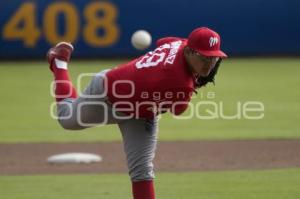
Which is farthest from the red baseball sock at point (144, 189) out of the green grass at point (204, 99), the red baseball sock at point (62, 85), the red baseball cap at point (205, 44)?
the green grass at point (204, 99)

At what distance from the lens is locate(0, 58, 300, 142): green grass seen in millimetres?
12031

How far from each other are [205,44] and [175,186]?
265cm

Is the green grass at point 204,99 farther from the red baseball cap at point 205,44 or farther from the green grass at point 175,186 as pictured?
the red baseball cap at point 205,44

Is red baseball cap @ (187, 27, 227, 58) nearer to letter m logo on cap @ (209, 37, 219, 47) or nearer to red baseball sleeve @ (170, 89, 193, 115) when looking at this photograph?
letter m logo on cap @ (209, 37, 219, 47)

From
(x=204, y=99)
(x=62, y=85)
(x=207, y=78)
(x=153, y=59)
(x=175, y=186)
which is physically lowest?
(x=204, y=99)

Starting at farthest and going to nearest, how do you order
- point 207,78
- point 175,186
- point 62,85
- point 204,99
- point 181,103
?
point 204,99 < point 175,186 < point 62,85 < point 207,78 < point 181,103

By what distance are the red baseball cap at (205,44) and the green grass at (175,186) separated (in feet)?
6.99

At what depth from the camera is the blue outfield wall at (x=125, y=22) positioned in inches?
862

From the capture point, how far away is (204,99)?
15.5m

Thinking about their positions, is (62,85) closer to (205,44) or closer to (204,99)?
(205,44)

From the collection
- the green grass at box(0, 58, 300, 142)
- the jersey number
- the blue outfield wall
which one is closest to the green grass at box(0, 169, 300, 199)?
the jersey number

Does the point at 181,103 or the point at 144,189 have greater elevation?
the point at 181,103

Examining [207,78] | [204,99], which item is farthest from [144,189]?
[204,99]

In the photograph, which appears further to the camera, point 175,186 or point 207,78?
point 175,186
